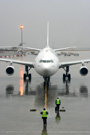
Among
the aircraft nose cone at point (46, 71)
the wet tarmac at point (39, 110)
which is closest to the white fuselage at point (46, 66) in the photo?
the aircraft nose cone at point (46, 71)

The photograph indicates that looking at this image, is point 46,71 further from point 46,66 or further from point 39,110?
point 39,110

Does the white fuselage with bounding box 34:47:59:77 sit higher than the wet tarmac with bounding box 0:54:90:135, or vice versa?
the white fuselage with bounding box 34:47:59:77

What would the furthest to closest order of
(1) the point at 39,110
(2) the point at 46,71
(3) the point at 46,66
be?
(3) the point at 46,66 < (2) the point at 46,71 < (1) the point at 39,110

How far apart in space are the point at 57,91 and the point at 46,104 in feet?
16.5

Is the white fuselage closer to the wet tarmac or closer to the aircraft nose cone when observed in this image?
the aircraft nose cone

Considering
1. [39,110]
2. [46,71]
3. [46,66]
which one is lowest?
[39,110]

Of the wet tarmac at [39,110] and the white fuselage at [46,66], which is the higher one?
the white fuselage at [46,66]

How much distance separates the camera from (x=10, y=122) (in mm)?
12555

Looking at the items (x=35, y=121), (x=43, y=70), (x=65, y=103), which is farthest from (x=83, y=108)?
(x=43, y=70)

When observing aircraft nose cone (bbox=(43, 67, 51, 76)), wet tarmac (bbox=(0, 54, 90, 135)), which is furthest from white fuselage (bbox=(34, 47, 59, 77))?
wet tarmac (bbox=(0, 54, 90, 135))

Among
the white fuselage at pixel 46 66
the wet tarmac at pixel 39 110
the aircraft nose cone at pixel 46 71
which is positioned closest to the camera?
the wet tarmac at pixel 39 110

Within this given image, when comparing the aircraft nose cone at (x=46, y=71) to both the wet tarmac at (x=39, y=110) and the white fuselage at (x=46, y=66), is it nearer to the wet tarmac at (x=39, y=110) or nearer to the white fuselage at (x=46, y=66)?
the white fuselage at (x=46, y=66)

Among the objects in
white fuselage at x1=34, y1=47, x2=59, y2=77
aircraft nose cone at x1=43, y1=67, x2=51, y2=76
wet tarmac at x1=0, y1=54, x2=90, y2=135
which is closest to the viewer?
wet tarmac at x1=0, y1=54, x2=90, y2=135

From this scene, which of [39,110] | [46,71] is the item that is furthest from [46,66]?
[39,110]
